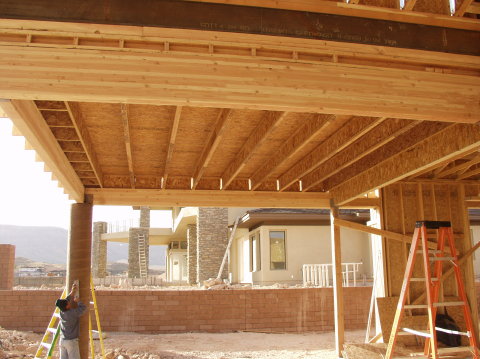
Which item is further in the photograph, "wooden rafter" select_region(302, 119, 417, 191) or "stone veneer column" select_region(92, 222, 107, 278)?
"stone veneer column" select_region(92, 222, 107, 278)

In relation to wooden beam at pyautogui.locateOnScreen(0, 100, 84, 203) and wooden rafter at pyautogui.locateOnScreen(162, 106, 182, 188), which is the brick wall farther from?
wooden beam at pyautogui.locateOnScreen(0, 100, 84, 203)

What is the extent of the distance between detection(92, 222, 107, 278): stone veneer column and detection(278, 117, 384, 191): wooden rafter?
2555 centimetres

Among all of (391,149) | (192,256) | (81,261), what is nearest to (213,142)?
(391,149)

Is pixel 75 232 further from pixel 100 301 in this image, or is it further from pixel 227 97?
pixel 227 97

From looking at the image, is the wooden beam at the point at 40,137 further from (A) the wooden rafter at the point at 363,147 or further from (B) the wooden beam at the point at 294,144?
(A) the wooden rafter at the point at 363,147

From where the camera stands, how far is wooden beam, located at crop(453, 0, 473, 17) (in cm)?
526

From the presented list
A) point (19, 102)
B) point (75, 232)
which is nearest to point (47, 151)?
point (19, 102)

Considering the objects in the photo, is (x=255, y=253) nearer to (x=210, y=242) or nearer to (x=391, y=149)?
(x=210, y=242)

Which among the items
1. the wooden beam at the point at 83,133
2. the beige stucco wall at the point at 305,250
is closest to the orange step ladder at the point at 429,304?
the wooden beam at the point at 83,133

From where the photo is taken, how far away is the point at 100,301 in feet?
49.9

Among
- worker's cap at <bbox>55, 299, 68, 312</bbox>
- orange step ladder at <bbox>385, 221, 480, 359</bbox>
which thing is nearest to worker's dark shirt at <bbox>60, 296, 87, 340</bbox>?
worker's cap at <bbox>55, 299, 68, 312</bbox>

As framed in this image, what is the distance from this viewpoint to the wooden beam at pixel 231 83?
4.97 metres

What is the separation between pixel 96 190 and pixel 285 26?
25.1 ft

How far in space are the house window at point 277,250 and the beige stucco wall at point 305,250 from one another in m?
0.22
